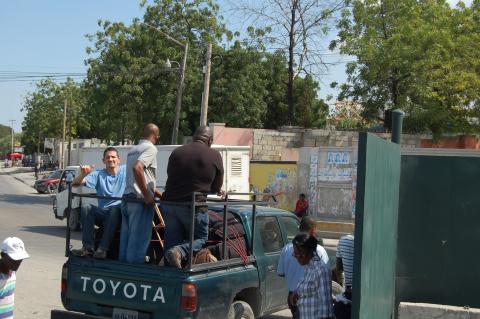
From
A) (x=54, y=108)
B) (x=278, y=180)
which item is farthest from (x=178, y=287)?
(x=54, y=108)

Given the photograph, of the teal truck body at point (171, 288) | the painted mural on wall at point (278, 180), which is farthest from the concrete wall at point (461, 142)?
the teal truck body at point (171, 288)

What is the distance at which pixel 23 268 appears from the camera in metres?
11.5

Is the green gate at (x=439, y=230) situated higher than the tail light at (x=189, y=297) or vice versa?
the green gate at (x=439, y=230)

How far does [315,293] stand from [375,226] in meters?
0.79

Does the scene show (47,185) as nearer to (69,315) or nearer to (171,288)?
(69,315)

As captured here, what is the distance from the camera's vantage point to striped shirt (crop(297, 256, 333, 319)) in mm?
5008

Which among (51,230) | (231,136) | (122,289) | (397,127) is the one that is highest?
(231,136)

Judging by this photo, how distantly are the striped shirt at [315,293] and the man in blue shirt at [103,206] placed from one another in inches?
80.1

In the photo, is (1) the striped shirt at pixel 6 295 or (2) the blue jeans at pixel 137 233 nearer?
(1) the striped shirt at pixel 6 295

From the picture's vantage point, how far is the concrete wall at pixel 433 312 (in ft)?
19.7

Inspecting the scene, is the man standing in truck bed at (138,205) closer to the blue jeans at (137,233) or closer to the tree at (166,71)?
the blue jeans at (137,233)

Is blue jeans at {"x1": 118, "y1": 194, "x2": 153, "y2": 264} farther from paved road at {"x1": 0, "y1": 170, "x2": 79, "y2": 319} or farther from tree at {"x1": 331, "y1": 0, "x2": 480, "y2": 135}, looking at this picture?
tree at {"x1": 331, "y1": 0, "x2": 480, "y2": 135}

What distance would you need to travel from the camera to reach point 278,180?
78.1 feet

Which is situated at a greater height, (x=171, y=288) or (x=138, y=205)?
(x=138, y=205)
